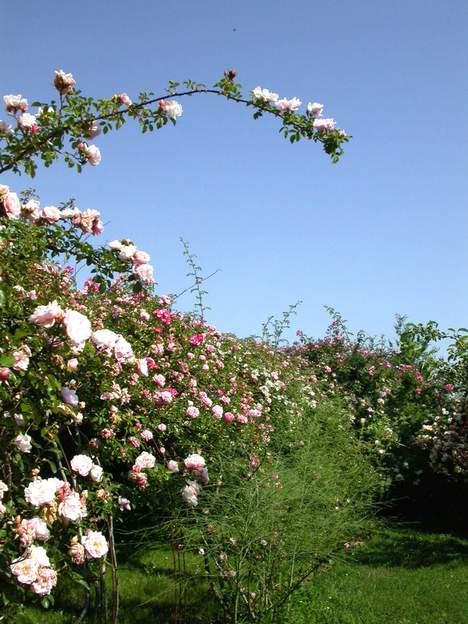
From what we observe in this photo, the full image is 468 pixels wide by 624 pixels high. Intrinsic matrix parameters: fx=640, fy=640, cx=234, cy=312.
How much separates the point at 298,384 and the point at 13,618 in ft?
17.9

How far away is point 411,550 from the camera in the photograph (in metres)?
6.06

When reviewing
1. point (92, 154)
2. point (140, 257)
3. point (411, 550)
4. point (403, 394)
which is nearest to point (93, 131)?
point (92, 154)

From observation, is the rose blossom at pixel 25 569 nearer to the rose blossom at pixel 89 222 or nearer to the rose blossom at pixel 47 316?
the rose blossom at pixel 47 316

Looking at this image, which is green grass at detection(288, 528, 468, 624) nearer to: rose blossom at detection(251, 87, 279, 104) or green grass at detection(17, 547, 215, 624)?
green grass at detection(17, 547, 215, 624)

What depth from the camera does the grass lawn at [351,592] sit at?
13.1 ft

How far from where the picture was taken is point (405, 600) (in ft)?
15.5

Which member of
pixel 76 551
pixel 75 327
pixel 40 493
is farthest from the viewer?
pixel 76 551

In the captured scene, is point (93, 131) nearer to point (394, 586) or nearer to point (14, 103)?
point (14, 103)

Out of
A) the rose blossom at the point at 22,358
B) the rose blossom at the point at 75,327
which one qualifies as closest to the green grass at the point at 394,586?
the rose blossom at the point at 22,358

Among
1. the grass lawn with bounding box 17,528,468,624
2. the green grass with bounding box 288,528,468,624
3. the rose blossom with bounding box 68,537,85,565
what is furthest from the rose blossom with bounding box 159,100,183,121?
the green grass with bounding box 288,528,468,624

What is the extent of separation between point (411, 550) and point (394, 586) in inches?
44.5

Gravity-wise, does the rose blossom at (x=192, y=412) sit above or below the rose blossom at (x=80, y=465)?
above

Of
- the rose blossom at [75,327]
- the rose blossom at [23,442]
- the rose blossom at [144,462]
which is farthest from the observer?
the rose blossom at [144,462]

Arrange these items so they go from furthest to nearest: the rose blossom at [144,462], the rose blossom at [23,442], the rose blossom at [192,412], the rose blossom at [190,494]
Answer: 1. the rose blossom at [192,412]
2. the rose blossom at [190,494]
3. the rose blossom at [144,462]
4. the rose blossom at [23,442]
